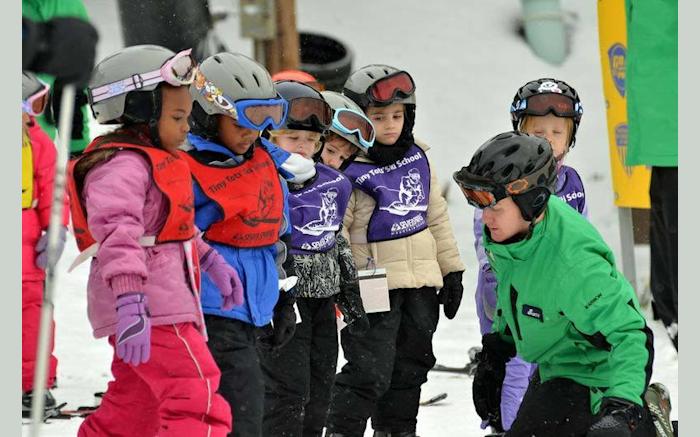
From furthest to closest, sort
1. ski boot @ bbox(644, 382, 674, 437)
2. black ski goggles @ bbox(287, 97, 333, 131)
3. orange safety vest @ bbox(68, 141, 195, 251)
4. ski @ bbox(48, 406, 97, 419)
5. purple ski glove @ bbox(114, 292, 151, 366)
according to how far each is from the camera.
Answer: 1. ski @ bbox(48, 406, 97, 419)
2. black ski goggles @ bbox(287, 97, 333, 131)
3. ski boot @ bbox(644, 382, 674, 437)
4. orange safety vest @ bbox(68, 141, 195, 251)
5. purple ski glove @ bbox(114, 292, 151, 366)

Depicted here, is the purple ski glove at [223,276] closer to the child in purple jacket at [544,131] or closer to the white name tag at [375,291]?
the white name tag at [375,291]

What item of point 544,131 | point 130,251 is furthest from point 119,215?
point 544,131

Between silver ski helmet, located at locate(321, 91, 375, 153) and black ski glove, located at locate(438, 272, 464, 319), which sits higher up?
silver ski helmet, located at locate(321, 91, 375, 153)

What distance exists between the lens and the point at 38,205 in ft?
20.2

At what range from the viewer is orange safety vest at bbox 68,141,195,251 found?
4301 millimetres

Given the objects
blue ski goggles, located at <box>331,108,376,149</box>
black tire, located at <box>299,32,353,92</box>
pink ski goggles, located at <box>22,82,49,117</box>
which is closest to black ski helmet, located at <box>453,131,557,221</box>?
blue ski goggles, located at <box>331,108,376,149</box>

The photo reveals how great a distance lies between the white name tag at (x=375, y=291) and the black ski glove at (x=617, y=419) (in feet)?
5.67

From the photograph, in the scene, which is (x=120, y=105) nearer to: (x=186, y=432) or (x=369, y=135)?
(x=186, y=432)

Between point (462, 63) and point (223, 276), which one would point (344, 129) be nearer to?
point (223, 276)

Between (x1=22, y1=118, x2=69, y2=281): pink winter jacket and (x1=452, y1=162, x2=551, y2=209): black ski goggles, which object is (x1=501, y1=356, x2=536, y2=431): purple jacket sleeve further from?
(x1=22, y1=118, x2=69, y2=281): pink winter jacket

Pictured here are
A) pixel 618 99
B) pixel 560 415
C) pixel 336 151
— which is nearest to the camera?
pixel 560 415

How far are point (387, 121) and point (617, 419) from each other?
2386 millimetres

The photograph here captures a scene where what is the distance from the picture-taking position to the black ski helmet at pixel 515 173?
15.1 ft

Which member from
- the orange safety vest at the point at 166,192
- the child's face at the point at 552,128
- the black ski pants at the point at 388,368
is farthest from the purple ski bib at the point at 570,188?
the orange safety vest at the point at 166,192
